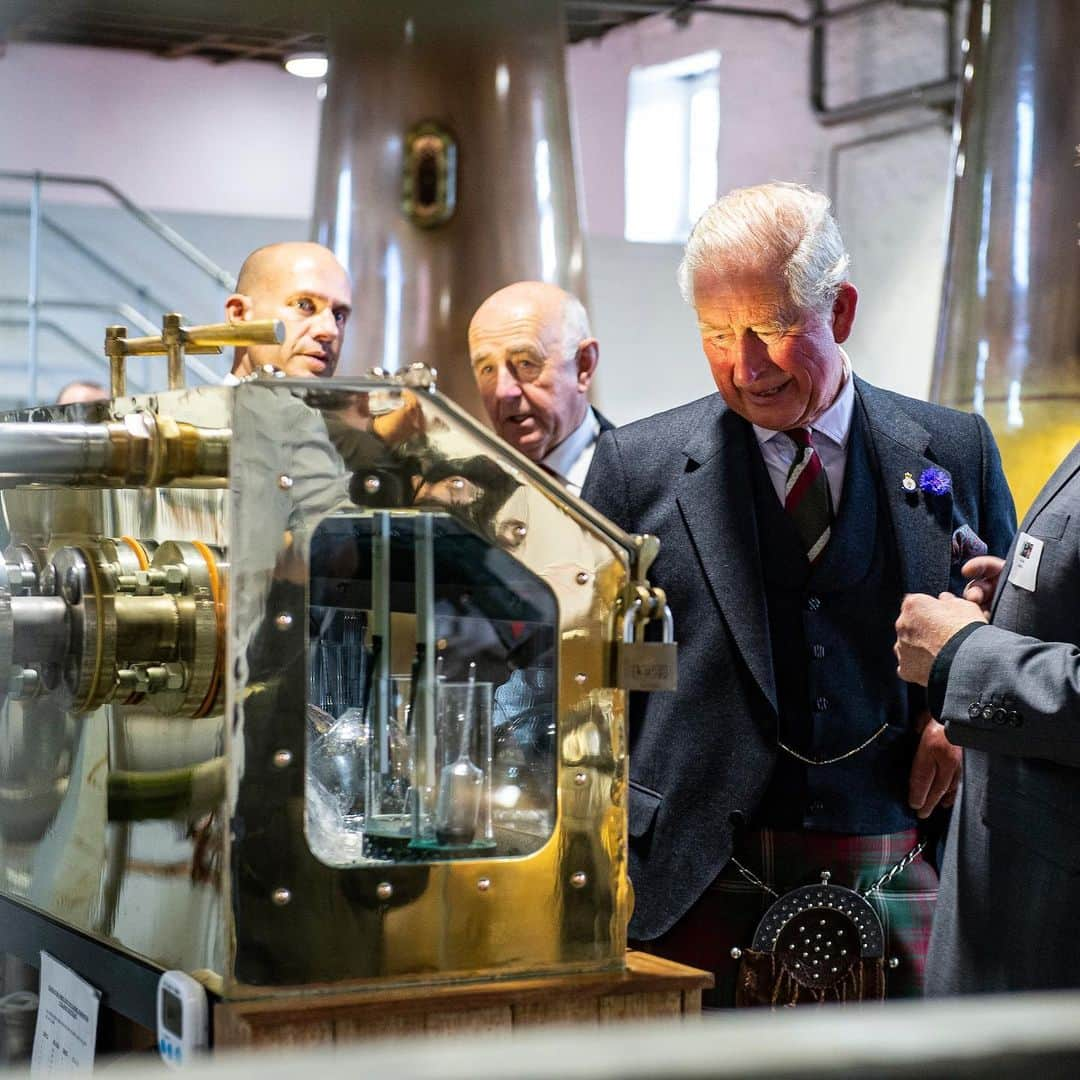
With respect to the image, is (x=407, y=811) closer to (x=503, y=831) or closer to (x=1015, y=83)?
(x=503, y=831)

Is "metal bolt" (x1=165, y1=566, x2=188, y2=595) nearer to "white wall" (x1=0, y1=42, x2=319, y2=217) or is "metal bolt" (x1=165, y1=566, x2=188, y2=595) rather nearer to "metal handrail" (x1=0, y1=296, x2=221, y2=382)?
"metal handrail" (x1=0, y1=296, x2=221, y2=382)

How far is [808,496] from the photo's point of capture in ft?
6.44

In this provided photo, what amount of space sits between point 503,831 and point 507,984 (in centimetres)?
11

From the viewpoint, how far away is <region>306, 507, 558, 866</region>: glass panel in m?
1.25

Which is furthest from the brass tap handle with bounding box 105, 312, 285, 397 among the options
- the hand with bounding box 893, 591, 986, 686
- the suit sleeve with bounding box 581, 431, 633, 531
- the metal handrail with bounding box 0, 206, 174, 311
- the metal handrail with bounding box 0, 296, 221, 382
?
the metal handrail with bounding box 0, 206, 174, 311

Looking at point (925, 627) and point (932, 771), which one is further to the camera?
point (932, 771)

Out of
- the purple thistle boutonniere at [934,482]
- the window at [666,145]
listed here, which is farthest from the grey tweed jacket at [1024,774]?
the window at [666,145]

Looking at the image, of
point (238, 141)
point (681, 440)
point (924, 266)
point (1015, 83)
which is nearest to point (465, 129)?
point (1015, 83)

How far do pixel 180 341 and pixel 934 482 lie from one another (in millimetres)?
914

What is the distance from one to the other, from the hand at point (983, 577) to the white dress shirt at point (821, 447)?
19 centimetres

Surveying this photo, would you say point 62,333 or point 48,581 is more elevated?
point 62,333

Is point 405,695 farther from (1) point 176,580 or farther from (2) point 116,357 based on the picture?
(2) point 116,357

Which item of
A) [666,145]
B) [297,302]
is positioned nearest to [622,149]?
[666,145]

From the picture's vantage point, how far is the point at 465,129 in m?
5.67
